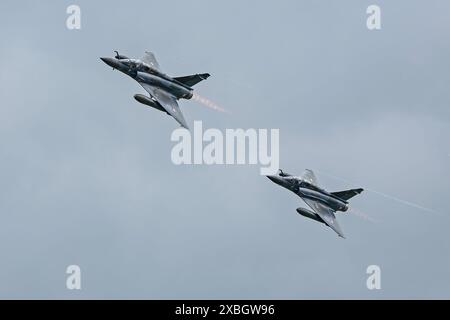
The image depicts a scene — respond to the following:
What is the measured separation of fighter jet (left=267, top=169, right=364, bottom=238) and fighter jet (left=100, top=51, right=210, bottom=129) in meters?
16.2

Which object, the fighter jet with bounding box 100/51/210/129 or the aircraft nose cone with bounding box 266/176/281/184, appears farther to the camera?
the aircraft nose cone with bounding box 266/176/281/184

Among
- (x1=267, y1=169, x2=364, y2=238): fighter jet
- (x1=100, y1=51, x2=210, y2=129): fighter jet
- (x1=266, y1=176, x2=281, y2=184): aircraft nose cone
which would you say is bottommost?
(x1=267, y1=169, x2=364, y2=238): fighter jet

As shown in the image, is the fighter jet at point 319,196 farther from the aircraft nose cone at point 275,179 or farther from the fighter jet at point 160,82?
the fighter jet at point 160,82

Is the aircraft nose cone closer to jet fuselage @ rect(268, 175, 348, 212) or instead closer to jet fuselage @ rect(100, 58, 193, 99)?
jet fuselage @ rect(268, 175, 348, 212)

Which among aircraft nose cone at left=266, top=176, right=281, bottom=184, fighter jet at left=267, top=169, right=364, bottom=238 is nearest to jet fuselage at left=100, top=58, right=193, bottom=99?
aircraft nose cone at left=266, top=176, right=281, bottom=184

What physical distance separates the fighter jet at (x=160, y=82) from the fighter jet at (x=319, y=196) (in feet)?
53.2

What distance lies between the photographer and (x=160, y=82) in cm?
17200

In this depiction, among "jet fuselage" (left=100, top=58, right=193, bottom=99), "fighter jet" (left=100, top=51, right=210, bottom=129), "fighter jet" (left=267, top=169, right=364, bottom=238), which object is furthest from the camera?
"fighter jet" (left=267, top=169, right=364, bottom=238)

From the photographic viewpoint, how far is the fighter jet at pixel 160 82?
170 metres

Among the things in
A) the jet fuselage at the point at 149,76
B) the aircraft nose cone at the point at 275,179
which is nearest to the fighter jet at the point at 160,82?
the jet fuselage at the point at 149,76

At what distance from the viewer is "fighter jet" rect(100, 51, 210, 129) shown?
17012 centimetres

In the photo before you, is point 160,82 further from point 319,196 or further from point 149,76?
point 319,196

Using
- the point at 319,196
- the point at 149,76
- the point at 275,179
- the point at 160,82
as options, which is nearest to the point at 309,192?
the point at 319,196
